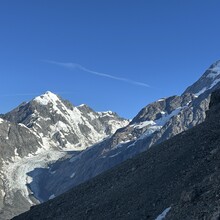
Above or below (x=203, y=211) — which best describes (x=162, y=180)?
above

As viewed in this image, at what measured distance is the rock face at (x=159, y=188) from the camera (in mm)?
33125

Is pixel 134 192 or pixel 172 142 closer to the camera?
pixel 134 192

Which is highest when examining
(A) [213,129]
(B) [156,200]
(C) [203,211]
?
(A) [213,129]

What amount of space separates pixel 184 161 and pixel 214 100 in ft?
118

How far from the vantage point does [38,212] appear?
60.2m

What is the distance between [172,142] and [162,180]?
12.5m

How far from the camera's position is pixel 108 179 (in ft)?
191

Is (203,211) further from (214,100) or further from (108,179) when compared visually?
(214,100)

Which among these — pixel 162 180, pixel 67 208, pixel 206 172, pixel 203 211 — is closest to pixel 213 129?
pixel 162 180

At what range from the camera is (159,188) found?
46.1m

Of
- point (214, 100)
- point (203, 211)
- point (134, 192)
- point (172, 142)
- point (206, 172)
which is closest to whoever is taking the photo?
point (203, 211)

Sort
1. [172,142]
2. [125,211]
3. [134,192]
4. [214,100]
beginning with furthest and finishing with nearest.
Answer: [214,100] → [172,142] → [134,192] → [125,211]

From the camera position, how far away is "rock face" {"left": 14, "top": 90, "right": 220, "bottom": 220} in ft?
109

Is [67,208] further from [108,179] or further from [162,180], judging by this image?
[162,180]
